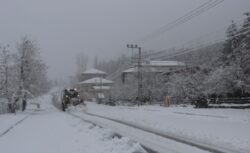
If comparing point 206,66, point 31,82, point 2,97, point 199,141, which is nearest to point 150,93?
point 206,66

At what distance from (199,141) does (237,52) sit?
38485mm

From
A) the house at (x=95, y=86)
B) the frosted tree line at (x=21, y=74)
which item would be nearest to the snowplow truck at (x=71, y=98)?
the frosted tree line at (x=21, y=74)

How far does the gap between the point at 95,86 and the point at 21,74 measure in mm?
102310

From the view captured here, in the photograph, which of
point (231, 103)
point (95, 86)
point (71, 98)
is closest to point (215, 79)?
point (231, 103)

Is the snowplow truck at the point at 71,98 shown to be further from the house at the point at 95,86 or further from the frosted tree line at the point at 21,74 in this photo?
the house at the point at 95,86

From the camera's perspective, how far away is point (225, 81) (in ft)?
175

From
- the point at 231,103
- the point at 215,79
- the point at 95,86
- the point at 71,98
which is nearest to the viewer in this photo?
the point at 231,103

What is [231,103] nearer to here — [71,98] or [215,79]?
[215,79]

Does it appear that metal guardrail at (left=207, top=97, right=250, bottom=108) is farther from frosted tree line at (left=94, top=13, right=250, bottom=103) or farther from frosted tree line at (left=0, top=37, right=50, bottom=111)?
frosted tree line at (left=0, top=37, right=50, bottom=111)

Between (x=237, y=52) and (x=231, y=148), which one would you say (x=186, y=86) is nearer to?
(x=237, y=52)

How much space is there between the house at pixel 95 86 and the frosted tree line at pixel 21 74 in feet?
128

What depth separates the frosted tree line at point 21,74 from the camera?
57.0m

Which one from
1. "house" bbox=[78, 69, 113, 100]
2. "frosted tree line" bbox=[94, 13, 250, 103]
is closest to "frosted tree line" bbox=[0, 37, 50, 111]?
"frosted tree line" bbox=[94, 13, 250, 103]

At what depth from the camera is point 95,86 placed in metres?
162
